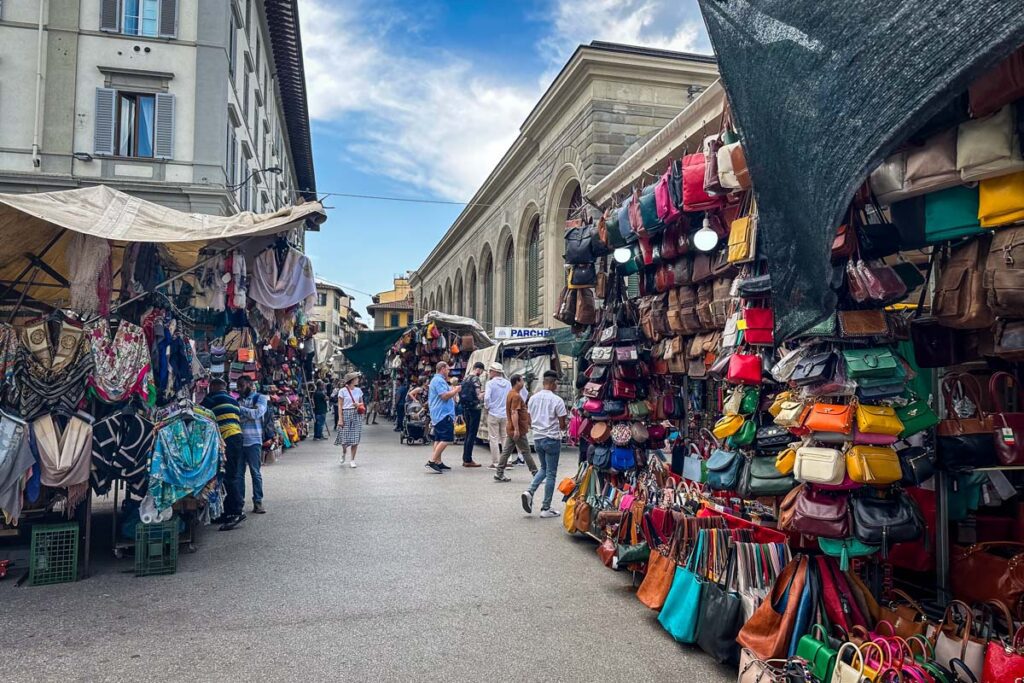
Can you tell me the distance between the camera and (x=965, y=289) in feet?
11.5

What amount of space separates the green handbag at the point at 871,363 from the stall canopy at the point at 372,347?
70.5ft

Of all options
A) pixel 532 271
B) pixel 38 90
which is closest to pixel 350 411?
pixel 38 90

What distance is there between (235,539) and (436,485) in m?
4.16

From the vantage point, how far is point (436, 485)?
1154 cm

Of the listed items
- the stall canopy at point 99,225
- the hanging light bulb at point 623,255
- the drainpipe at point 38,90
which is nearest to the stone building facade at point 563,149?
the hanging light bulb at point 623,255

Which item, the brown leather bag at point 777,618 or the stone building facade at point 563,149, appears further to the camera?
the stone building facade at point 563,149

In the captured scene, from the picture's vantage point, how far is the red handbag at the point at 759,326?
4.69 m

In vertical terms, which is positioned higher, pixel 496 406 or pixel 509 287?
pixel 509 287

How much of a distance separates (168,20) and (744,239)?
858 inches

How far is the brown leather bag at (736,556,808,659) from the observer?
4055 millimetres

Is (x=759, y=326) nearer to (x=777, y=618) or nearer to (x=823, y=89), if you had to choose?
(x=823, y=89)

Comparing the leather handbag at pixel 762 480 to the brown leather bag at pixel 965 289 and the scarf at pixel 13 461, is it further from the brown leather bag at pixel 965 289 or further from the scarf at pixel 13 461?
the scarf at pixel 13 461

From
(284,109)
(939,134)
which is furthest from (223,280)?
(284,109)

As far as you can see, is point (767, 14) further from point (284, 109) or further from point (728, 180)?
point (284, 109)
